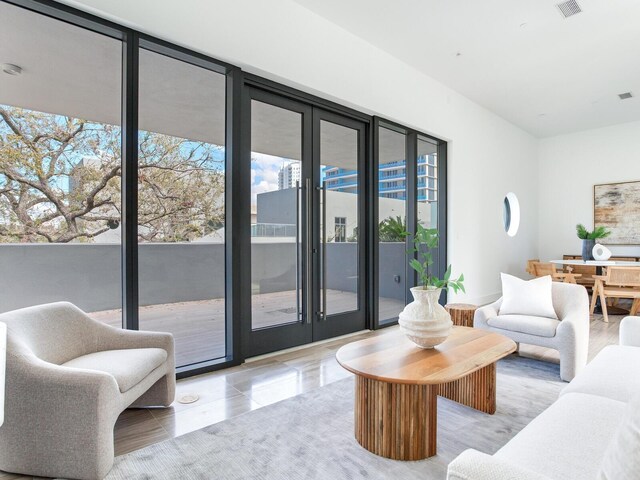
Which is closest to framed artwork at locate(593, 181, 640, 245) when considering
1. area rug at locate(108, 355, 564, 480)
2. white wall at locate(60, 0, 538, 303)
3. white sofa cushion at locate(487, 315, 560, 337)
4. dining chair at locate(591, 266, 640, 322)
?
white wall at locate(60, 0, 538, 303)

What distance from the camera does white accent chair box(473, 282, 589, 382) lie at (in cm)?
296

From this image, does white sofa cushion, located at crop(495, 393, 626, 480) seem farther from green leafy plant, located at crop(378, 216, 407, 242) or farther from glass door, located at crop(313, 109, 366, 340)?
green leafy plant, located at crop(378, 216, 407, 242)

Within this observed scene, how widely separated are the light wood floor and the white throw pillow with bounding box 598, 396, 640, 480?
2.06m

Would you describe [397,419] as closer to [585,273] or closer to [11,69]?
[11,69]

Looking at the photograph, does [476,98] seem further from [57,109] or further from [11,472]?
[11,472]

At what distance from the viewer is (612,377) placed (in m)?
1.83

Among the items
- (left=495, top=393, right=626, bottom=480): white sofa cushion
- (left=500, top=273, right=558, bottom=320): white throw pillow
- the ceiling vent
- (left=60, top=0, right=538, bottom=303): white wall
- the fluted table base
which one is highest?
the ceiling vent

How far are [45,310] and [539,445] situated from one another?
2574 mm

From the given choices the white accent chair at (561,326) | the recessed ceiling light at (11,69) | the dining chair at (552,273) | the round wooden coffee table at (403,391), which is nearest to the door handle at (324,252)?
the white accent chair at (561,326)

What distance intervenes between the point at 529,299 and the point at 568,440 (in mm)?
2433

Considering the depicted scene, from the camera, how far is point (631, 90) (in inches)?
226

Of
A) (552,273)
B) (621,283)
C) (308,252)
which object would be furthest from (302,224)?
(621,283)

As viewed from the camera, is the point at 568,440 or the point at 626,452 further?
the point at 568,440

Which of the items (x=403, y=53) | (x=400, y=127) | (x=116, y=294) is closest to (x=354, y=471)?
(x=400, y=127)
